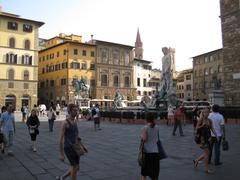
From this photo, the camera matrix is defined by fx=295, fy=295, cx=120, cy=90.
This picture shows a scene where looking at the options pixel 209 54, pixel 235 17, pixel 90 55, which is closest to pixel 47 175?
pixel 235 17

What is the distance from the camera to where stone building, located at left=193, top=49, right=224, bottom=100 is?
203ft

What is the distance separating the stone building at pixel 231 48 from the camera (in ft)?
88.7

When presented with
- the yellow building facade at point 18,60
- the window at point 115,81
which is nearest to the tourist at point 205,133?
the yellow building facade at point 18,60

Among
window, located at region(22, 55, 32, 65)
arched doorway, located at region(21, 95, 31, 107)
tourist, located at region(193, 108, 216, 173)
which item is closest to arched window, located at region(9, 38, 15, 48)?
window, located at region(22, 55, 32, 65)

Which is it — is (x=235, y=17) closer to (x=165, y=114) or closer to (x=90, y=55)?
(x=165, y=114)

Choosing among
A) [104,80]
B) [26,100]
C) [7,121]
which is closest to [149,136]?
[7,121]

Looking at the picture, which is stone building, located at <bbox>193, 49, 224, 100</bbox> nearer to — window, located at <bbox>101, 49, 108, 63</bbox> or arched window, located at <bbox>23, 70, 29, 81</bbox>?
window, located at <bbox>101, 49, 108, 63</bbox>

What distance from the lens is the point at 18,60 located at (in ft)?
155

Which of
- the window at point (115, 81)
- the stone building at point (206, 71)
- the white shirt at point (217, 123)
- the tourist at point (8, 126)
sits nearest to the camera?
the white shirt at point (217, 123)

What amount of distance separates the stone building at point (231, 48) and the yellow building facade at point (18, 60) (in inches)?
1239

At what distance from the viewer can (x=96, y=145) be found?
10820 millimetres

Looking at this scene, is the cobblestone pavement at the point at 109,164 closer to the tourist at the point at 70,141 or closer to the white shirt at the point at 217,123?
the white shirt at the point at 217,123

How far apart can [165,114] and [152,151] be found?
52.5 feet

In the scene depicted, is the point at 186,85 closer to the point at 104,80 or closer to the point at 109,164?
the point at 104,80
